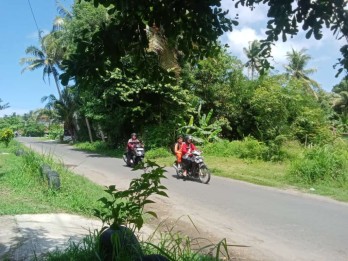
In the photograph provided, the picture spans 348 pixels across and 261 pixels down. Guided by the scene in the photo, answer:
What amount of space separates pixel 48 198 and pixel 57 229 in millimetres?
2578

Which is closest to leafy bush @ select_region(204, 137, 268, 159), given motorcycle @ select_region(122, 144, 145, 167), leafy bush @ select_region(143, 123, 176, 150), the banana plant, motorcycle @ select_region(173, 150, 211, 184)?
the banana plant

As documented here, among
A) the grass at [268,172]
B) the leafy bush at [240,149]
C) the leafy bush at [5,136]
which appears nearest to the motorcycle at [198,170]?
the grass at [268,172]

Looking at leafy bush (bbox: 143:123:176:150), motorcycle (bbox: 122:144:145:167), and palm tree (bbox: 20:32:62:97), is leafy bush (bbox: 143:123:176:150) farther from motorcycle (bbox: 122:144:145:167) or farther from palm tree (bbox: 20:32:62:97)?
palm tree (bbox: 20:32:62:97)

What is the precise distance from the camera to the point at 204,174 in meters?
13.8

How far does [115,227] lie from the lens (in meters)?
4.00

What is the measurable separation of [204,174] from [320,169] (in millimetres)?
3678

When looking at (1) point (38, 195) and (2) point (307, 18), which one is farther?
(1) point (38, 195)

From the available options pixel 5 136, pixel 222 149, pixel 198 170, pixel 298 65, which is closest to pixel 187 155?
pixel 198 170

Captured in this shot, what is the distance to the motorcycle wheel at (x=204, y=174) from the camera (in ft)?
45.0

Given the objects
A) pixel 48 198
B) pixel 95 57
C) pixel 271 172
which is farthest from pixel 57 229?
pixel 271 172

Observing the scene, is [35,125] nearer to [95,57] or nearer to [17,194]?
[17,194]

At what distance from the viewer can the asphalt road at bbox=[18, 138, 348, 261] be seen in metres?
6.37

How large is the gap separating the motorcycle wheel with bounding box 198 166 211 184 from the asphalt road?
283mm

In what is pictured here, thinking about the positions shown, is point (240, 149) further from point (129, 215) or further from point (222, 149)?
point (129, 215)
